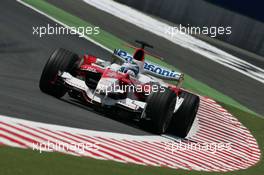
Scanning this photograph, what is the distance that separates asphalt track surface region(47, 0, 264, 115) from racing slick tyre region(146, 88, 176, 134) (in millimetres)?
Answer: 8137

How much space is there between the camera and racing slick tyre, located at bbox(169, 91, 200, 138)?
45.8ft

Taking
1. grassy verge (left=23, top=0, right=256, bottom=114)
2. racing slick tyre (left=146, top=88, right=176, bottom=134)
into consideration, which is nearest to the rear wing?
racing slick tyre (left=146, top=88, right=176, bottom=134)

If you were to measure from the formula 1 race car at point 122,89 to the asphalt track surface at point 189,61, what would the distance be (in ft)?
23.7

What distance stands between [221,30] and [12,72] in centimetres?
2047

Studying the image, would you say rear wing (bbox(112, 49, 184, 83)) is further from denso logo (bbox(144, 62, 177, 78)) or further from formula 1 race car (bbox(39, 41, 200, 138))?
formula 1 race car (bbox(39, 41, 200, 138))

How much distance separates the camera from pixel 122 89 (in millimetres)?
13188

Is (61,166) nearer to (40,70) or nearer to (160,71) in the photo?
(160,71)

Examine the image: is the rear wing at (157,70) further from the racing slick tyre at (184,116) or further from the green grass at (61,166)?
the green grass at (61,166)

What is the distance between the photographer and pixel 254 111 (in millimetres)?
20594

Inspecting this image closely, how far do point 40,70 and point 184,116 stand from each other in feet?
13.5

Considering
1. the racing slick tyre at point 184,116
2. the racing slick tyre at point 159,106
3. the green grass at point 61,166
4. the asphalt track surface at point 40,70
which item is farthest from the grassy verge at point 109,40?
the racing slick tyre at point 159,106

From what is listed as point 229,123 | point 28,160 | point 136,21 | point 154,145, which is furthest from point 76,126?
point 136,21

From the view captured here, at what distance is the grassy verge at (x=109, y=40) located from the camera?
68.9 ft

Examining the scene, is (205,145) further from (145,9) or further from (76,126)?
(145,9)
